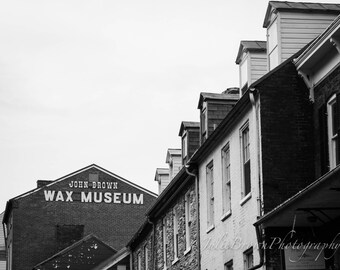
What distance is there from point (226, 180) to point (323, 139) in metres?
5.11

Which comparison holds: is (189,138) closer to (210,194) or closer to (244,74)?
(210,194)

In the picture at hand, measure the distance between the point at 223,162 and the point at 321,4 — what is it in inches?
212

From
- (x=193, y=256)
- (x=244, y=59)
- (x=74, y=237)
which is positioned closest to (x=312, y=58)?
(x=244, y=59)

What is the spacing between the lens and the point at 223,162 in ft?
90.7

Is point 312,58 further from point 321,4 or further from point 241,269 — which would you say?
point 241,269

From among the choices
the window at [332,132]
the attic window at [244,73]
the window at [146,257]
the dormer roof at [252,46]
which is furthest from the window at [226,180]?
the window at [146,257]

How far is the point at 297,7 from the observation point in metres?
25.9

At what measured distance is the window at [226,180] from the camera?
89.4 feet

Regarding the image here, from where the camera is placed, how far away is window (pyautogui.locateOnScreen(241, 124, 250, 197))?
2506 cm

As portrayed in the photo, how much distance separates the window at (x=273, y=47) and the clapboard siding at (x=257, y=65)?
3.52 ft

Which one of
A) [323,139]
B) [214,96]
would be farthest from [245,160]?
[214,96]

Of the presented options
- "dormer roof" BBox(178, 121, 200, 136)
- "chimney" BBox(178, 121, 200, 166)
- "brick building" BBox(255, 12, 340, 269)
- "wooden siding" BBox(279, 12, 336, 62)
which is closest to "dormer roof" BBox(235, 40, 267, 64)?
"wooden siding" BBox(279, 12, 336, 62)

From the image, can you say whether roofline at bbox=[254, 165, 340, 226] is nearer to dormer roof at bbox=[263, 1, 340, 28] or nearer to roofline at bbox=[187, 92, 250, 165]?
roofline at bbox=[187, 92, 250, 165]

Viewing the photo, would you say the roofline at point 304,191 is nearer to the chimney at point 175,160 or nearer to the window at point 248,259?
the window at point 248,259
